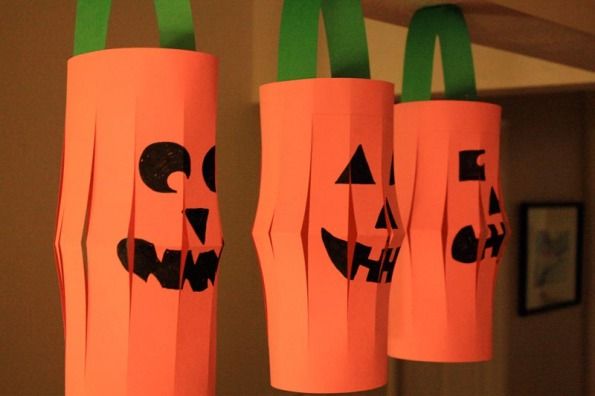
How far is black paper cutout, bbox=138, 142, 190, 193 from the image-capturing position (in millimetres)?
645

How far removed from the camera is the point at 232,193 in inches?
129

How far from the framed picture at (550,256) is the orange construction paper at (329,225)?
12.2 ft

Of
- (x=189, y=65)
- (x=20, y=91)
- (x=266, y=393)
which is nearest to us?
(x=189, y=65)

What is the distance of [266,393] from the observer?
11.2ft

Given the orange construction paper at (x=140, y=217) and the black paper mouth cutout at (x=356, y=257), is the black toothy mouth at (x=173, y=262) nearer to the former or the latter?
the orange construction paper at (x=140, y=217)

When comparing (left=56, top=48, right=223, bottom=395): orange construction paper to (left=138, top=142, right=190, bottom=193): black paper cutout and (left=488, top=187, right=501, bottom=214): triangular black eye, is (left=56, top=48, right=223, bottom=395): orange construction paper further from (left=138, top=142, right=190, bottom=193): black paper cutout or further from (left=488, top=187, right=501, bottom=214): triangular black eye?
(left=488, top=187, right=501, bottom=214): triangular black eye

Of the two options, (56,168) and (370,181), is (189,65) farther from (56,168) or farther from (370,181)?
(56,168)

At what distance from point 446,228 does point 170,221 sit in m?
0.42

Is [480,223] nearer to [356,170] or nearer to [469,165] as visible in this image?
[469,165]

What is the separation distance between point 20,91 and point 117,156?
6.65 feet

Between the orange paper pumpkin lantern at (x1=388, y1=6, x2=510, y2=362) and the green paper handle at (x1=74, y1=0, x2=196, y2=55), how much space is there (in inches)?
13.5

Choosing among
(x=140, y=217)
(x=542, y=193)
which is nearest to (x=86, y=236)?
(x=140, y=217)

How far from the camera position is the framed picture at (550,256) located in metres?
4.37

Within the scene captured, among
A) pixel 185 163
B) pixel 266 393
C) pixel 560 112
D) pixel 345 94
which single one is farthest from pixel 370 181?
pixel 560 112
